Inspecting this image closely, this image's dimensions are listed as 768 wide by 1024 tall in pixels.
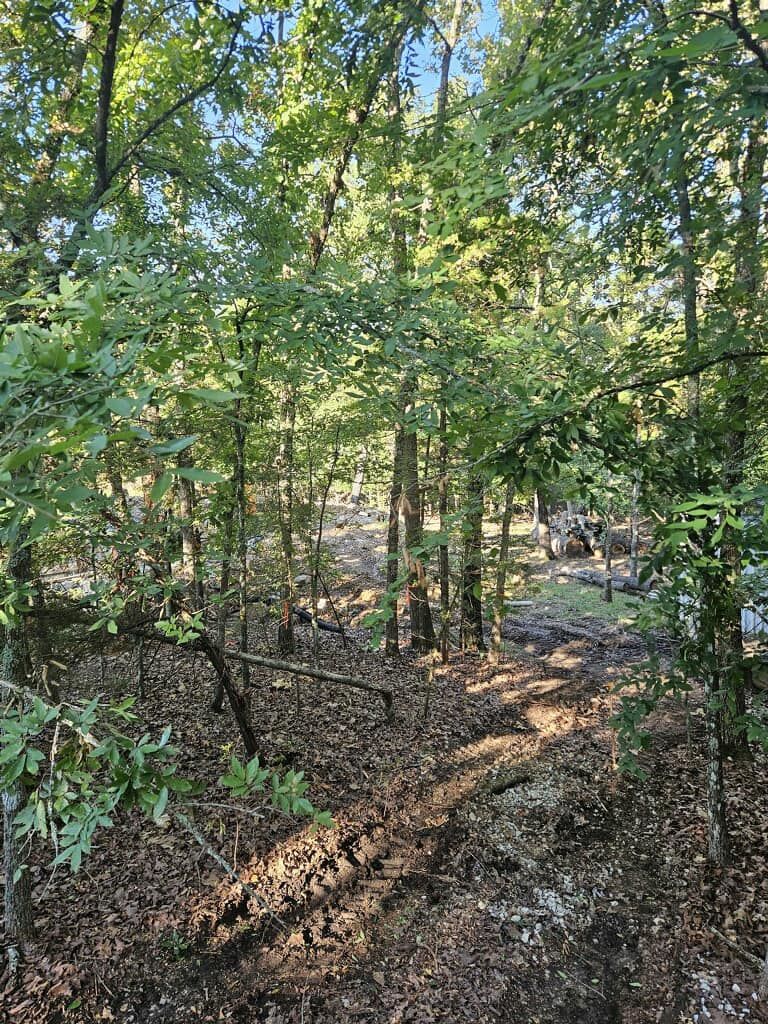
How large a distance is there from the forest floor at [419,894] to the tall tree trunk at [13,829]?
0.15m

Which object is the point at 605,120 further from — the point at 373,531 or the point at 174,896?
the point at 373,531

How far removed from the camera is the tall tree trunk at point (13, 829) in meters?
3.20

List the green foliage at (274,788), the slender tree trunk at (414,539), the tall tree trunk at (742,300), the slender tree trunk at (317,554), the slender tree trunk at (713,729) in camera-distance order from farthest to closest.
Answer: the slender tree trunk at (414,539) < the slender tree trunk at (317,554) < the slender tree trunk at (713,729) < the tall tree trunk at (742,300) < the green foliage at (274,788)

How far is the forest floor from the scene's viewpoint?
3.51m

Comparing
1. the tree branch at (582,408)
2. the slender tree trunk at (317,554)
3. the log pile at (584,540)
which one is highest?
the tree branch at (582,408)

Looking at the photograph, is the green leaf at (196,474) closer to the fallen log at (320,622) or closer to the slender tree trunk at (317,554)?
the slender tree trunk at (317,554)

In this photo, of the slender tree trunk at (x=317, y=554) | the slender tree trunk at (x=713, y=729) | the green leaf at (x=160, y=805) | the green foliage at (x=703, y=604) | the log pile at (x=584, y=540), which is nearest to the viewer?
the green leaf at (x=160, y=805)

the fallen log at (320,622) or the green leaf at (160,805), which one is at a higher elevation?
the green leaf at (160,805)

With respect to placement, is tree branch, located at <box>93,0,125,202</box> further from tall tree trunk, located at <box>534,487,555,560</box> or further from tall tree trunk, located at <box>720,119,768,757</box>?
tall tree trunk, located at <box>534,487,555,560</box>

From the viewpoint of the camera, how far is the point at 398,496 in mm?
4824

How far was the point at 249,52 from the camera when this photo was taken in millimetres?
3553

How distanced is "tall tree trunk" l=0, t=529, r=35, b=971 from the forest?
0.07 ft

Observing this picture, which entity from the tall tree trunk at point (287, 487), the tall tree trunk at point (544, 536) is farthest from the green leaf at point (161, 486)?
the tall tree trunk at point (544, 536)

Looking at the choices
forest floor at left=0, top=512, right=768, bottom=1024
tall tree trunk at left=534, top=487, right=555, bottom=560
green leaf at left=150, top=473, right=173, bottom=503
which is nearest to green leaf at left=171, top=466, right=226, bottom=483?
green leaf at left=150, top=473, right=173, bottom=503
